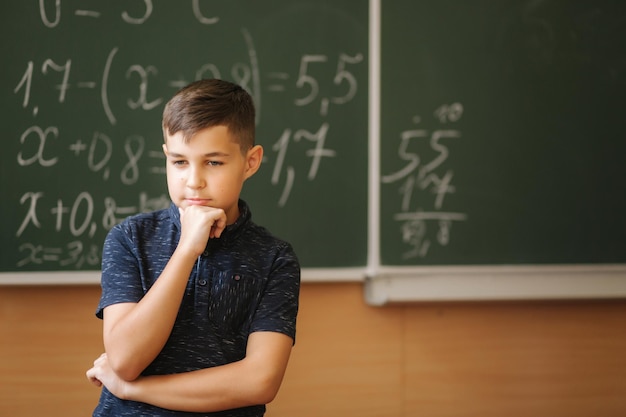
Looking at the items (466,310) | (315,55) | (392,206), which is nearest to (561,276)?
(466,310)

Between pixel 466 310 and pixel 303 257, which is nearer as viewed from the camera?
pixel 303 257

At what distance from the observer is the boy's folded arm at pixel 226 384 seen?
4.49ft

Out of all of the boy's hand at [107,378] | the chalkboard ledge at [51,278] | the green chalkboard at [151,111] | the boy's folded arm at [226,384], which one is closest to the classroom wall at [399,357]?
the chalkboard ledge at [51,278]

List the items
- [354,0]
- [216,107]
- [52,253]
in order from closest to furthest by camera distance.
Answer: [216,107] → [52,253] → [354,0]

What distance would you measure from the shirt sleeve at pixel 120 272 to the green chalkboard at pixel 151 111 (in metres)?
1.05

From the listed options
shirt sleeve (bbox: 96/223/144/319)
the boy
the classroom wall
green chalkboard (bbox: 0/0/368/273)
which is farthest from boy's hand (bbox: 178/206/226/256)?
the classroom wall

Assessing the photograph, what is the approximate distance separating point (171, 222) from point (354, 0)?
1.44 meters

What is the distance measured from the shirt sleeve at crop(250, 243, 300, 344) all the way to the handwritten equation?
1201 millimetres

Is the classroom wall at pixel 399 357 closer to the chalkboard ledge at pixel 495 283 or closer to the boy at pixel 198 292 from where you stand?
the chalkboard ledge at pixel 495 283

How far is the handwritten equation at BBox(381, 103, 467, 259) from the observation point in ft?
8.73

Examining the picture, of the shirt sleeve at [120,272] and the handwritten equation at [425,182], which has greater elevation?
the handwritten equation at [425,182]

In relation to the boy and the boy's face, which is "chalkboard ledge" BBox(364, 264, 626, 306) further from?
the boy's face

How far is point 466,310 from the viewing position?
281cm

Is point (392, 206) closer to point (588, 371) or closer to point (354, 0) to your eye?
point (354, 0)
